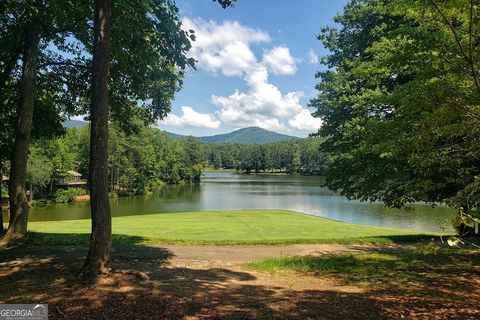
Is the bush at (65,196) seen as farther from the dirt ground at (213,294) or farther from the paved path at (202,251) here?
the dirt ground at (213,294)

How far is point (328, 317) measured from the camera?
5602 millimetres

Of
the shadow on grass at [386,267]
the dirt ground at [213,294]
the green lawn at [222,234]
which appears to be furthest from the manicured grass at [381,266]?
the green lawn at [222,234]

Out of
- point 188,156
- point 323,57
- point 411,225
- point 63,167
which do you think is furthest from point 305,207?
point 188,156

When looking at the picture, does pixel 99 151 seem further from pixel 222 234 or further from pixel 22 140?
pixel 222 234

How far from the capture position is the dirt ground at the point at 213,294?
18.5 feet

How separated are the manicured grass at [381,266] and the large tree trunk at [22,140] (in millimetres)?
7246

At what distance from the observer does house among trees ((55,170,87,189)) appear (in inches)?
2662

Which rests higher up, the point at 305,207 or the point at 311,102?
the point at 311,102

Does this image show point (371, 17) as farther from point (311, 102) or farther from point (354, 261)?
point (354, 261)

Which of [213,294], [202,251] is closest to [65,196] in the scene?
[202,251]

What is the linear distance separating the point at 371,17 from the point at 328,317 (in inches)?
662

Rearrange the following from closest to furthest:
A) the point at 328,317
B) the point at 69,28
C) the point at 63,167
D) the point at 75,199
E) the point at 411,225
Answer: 1. the point at 328,317
2. the point at 69,28
3. the point at 411,225
4. the point at 75,199
5. the point at 63,167

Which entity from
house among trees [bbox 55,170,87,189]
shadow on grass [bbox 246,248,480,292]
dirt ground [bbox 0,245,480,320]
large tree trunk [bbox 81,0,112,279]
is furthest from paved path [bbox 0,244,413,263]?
house among trees [bbox 55,170,87,189]

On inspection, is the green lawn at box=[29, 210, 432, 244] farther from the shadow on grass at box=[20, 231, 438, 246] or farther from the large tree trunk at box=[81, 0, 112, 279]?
the large tree trunk at box=[81, 0, 112, 279]
